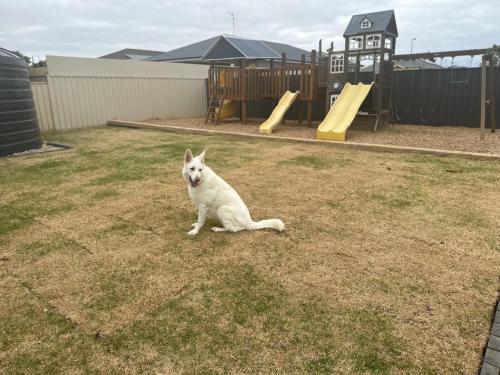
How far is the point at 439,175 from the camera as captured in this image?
21.2ft

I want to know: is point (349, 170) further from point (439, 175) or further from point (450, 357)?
point (450, 357)

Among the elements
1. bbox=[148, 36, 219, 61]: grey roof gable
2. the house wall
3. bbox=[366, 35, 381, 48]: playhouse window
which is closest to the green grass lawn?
bbox=[366, 35, 381, 48]: playhouse window

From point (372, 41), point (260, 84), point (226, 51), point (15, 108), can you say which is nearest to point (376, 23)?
point (372, 41)

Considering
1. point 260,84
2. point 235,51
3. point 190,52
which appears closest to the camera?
point 260,84

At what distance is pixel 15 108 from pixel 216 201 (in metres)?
7.40

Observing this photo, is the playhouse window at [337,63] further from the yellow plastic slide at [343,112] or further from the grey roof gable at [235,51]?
the grey roof gable at [235,51]

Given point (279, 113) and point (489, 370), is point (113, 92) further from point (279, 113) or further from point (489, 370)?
point (489, 370)

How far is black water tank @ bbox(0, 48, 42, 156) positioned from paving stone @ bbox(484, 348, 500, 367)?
32.7 feet

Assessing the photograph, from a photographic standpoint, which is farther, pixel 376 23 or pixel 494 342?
pixel 376 23

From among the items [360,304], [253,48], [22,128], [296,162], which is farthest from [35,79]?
[253,48]

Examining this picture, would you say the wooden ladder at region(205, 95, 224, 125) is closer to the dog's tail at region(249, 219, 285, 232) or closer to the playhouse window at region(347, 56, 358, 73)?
the playhouse window at region(347, 56, 358, 73)

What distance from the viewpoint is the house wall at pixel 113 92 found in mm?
12688

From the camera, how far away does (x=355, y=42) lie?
12.0m

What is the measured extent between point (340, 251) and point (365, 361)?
154cm
